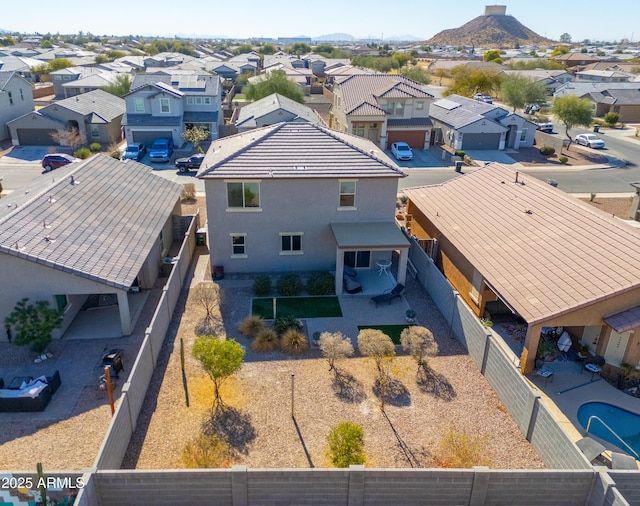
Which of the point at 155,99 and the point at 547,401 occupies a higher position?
the point at 155,99

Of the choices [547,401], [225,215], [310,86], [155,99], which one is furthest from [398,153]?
[310,86]

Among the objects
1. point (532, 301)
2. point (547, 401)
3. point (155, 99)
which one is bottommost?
point (547, 401)

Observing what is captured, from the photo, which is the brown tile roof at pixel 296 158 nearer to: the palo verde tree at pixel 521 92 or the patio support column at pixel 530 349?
the patio support column at pixel 530 349

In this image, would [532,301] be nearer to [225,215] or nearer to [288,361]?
[288,361]

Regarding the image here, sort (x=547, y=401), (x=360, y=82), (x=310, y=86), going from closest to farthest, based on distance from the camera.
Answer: (x=547, y=401), (x=360, y=82), (x=310, y=86)

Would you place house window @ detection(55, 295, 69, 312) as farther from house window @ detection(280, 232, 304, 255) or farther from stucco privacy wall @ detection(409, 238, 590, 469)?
stucco privacy wall @ detection(409, 238, 590, 469)

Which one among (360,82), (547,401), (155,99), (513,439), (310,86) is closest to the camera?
(513,439)

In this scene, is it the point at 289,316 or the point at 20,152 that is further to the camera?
the point at 20,152

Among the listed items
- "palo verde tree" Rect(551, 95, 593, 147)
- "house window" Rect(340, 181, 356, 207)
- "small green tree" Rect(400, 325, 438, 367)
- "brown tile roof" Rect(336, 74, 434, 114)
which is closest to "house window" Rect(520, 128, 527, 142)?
"palo verde tree" Rect(551, 95, 593, 147)
